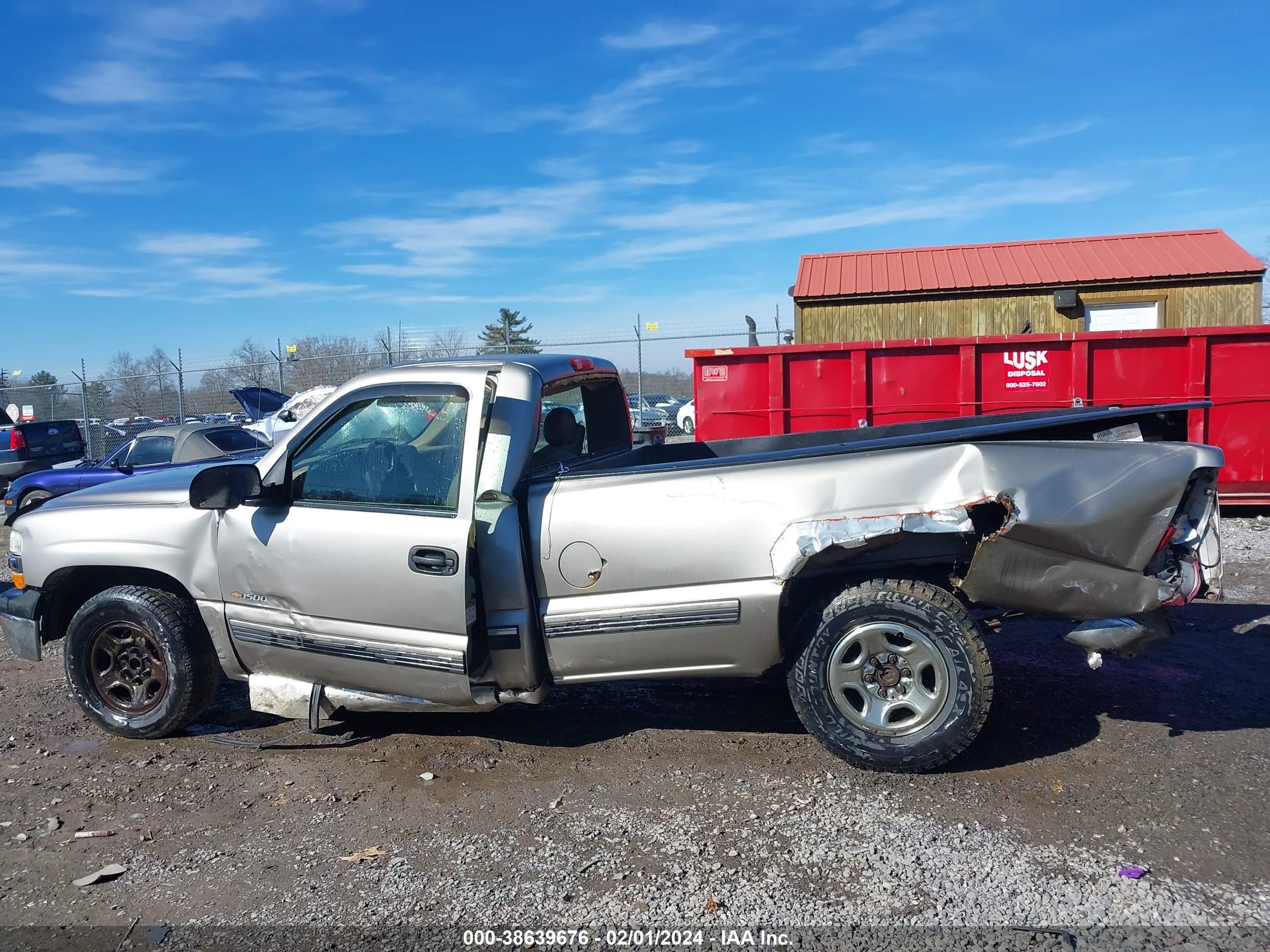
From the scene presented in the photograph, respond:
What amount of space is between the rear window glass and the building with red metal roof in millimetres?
10009

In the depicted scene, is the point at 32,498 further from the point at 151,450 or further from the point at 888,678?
the point at 888,678

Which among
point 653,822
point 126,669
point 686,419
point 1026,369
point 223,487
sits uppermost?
point 1026,369

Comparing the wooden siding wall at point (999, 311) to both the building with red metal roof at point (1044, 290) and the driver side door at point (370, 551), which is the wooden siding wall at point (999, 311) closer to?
the building with red metal roof at point (1044, 290)

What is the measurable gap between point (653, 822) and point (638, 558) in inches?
41.3

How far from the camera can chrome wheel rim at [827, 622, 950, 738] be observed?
12.9 ft

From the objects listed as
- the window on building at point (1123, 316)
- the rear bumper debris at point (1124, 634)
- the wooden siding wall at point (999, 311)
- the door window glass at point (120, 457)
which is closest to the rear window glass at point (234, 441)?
the door window glass at point (120, 457)

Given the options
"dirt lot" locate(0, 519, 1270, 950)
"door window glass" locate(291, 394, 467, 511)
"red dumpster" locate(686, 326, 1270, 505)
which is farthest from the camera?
"red dumpster" locate(686, 326, 1270, 505)

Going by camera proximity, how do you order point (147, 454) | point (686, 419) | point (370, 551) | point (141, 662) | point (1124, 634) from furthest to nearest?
point (686, 419) → point (147, 454) → point (141, 662) → point (370, 551) → point (1124, 634)

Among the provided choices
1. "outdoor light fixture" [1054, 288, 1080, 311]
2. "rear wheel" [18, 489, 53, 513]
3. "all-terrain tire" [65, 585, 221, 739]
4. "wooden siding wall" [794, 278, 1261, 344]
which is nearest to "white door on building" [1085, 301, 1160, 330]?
"wooden siding wall" [794, 278, 1261, 344]

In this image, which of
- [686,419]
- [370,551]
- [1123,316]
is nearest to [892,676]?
[370,551]

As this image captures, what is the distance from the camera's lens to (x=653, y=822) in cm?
371

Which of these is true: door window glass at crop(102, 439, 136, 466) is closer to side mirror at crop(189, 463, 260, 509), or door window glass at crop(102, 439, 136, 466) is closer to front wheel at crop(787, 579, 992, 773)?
side mirror at crop(189, 463, 260, 509)

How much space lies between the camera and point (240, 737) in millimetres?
4824

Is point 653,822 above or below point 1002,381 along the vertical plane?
below
